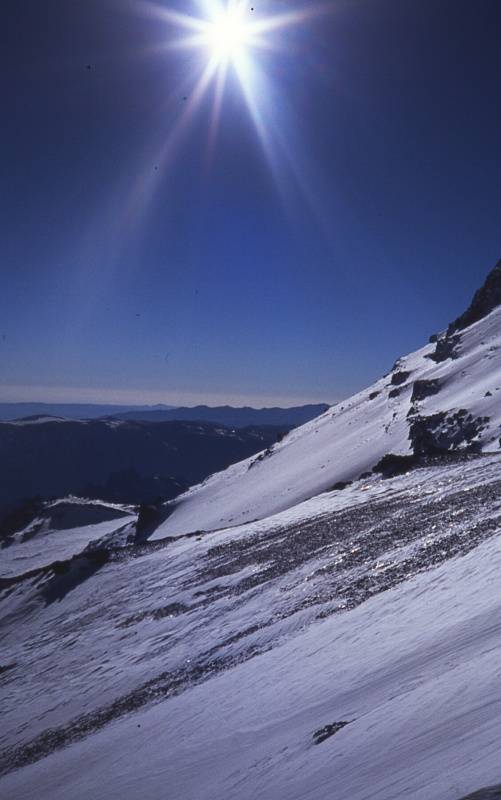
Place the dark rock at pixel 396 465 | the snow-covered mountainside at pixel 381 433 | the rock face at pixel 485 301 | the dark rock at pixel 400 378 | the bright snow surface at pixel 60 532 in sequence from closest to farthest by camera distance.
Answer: the dark rock at pixel 396 465 → the snow-covered mountainside at pixel 381 433 → the bright snow surface at pixel 60 532 → the dark rock at pixel 400 378 → the rock face at pixel 485 301

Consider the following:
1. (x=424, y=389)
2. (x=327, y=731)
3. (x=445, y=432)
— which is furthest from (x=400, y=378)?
(x=327, y=731)

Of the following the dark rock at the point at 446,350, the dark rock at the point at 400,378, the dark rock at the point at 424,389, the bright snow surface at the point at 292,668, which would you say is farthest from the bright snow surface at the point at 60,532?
the dark rock at the point at 446,350

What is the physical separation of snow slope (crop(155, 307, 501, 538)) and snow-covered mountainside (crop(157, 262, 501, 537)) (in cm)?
13

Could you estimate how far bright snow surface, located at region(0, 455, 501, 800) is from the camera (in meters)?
7.20

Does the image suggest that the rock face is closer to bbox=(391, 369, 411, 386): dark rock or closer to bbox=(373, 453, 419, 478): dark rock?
bbox=(391, 369, 411, 386): dark rock

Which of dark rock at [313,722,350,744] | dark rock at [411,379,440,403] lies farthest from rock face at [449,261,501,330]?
dark rock at [313,722,350,744]

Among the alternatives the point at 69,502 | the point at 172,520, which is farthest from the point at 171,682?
the point at 69,502

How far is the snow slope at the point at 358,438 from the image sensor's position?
4056 centimetres

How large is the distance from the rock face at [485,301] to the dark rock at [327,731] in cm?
7244

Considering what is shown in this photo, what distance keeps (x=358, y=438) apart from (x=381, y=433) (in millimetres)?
3295

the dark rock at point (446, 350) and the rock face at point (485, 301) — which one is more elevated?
the rock face at point (485, 301)

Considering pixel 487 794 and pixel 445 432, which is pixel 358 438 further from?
pixel 487 794

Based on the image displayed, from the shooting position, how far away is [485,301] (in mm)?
76250

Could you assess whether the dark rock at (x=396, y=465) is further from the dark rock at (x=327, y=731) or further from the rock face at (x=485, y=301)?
the rock face at (x=485, y=301)
